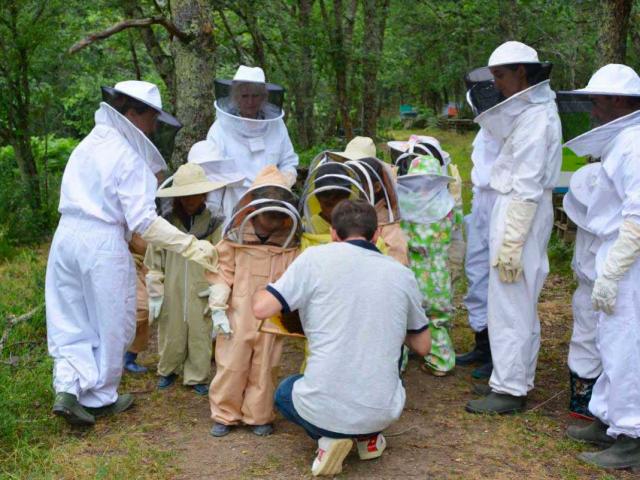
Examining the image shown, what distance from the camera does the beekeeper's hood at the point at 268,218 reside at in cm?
457

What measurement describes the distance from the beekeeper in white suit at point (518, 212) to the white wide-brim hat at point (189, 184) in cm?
199

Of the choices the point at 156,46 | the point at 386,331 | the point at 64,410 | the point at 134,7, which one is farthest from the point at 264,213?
the point at 134,7

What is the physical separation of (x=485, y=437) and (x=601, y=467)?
718 mm

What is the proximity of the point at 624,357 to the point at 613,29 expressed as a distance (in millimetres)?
3928

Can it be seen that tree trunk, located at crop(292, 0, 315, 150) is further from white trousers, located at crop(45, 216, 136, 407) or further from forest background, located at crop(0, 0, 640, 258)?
white trousers, located at crop(45, 216, 136, 407)

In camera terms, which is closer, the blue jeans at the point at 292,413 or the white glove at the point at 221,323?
the blue jeans at the point at 292,413

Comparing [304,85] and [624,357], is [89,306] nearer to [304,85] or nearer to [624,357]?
[624,357]

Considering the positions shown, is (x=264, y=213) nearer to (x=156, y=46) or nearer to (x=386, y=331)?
(x=386, y=331)

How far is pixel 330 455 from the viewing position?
396 cm

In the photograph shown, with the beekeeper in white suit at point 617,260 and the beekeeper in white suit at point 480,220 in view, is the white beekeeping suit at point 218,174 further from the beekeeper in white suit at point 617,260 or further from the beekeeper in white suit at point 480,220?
the beekeeper in white suit at point 617,260

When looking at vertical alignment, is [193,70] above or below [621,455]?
above

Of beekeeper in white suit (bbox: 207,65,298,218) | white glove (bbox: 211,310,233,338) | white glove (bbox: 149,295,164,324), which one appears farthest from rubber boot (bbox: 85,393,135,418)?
beekeeper in white suit (bbox: 207,65,298,218)

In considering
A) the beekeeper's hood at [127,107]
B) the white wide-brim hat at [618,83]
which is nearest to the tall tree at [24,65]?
the beekeeper's hood at [127,107]

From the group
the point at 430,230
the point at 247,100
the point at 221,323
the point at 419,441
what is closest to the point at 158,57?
the point at 247,100
